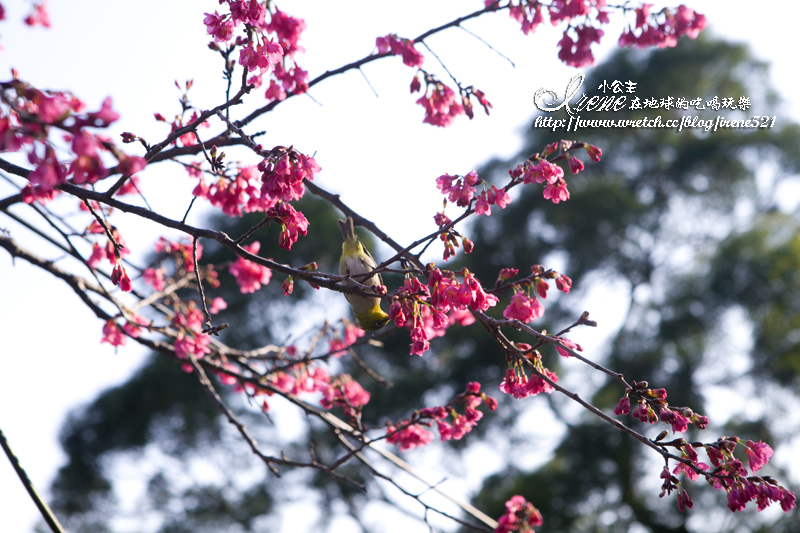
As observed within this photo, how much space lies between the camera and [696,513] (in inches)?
360

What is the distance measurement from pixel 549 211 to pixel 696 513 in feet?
22.5

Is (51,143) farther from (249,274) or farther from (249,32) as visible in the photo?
(249,274)

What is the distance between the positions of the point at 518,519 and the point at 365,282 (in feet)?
4.83

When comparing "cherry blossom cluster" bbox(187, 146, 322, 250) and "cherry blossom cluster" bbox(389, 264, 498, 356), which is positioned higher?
"cherry blossom cluster" bbox(187, 146, 322, 250)

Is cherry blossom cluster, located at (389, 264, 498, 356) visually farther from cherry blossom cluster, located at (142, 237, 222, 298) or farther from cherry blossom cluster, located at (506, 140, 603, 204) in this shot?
cherry blossom cluster, located at (142, 237, 222, 298)

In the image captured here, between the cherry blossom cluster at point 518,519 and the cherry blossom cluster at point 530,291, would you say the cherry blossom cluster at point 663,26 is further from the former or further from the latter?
the cherry blossom cluster at point 518,519

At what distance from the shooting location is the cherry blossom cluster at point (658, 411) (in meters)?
1.60

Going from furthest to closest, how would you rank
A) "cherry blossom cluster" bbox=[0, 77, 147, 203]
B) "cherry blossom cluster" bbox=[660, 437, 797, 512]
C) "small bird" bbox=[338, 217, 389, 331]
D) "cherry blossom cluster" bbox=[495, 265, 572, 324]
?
"small bird" bbox=[338, 217, 389, 331], "cherry blossom cluster" bbox=[495, 265, 572, 324], "cherry blossom cluster" bbox=[660, 437, 797, 512], "cherry blossom cluster" bbox=[0, 77, 147, 203]

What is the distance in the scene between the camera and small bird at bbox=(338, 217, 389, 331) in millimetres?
2348

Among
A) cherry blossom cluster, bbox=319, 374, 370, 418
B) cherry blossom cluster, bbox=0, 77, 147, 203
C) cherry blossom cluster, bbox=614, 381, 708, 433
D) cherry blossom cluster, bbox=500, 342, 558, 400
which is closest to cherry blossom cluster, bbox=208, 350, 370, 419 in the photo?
cherry blossom cluster, bbox=319, 374, 370, 418

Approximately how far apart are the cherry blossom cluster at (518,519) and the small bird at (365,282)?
3.76ft

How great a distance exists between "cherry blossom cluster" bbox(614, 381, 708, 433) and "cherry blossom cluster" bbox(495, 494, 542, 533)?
1.24 metres

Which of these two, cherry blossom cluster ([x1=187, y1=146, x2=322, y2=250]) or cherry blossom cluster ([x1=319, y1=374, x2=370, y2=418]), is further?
cherry blossom cluster ([x1=319, y1=374, x2=370, y2=418])

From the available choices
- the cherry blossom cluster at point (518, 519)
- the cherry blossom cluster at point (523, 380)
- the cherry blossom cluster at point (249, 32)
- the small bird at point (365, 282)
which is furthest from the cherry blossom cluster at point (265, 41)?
the cherry blossom cluster at point (518, 519)
